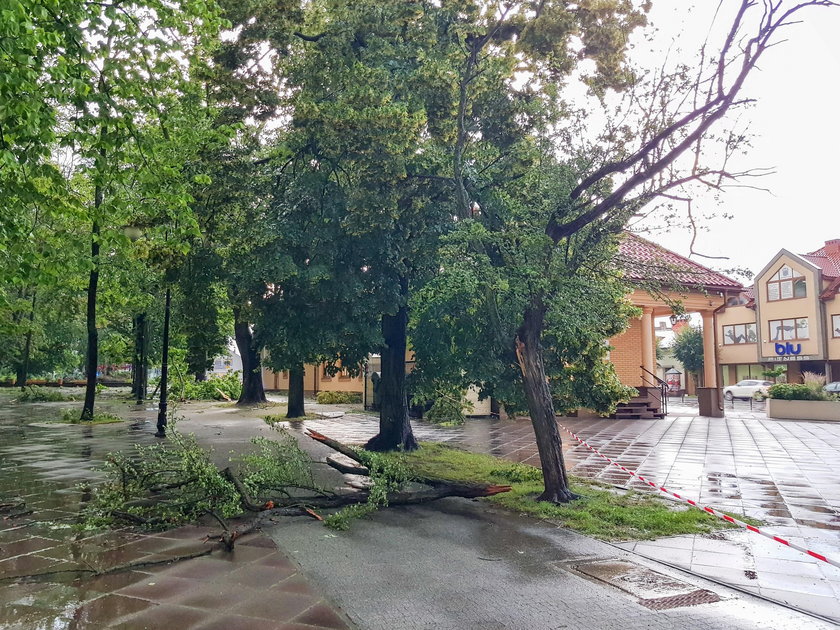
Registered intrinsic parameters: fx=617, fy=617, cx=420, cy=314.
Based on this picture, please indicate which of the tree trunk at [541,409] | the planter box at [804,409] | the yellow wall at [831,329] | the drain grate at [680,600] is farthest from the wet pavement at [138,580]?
the yellow wall at [831,329]

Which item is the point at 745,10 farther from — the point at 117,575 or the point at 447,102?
the point at 117,575

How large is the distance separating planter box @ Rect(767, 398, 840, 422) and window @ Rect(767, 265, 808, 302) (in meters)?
23.0

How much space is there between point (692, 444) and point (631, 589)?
9927mm

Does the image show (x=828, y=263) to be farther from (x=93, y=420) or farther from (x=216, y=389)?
(x=93, y=420)

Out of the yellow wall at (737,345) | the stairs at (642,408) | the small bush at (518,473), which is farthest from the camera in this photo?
the yellow wall at (737,345)

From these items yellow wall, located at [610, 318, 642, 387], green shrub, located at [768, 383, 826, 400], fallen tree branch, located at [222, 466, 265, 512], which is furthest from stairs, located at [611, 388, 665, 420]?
fallen tree branch, located at [222, 466, 265, 512]

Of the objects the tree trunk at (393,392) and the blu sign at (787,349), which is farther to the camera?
the blu sign at (787,349)

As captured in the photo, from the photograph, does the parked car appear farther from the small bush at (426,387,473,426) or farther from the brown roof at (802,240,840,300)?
the small bush at (426,387,473,426)

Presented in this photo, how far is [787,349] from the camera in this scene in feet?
135

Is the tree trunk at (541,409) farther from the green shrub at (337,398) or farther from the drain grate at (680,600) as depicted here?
the green shrub at (337,398)

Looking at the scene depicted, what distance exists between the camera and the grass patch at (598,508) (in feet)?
20.8

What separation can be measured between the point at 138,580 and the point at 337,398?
24188 millimetres

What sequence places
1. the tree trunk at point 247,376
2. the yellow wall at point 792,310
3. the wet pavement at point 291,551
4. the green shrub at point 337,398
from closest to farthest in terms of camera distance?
the wet pavement at point 291,551, the tree trunk at point 247,376, the green shrub at point 337,398, the yellow wall at point 792,310

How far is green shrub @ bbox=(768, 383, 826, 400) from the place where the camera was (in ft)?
68.9
